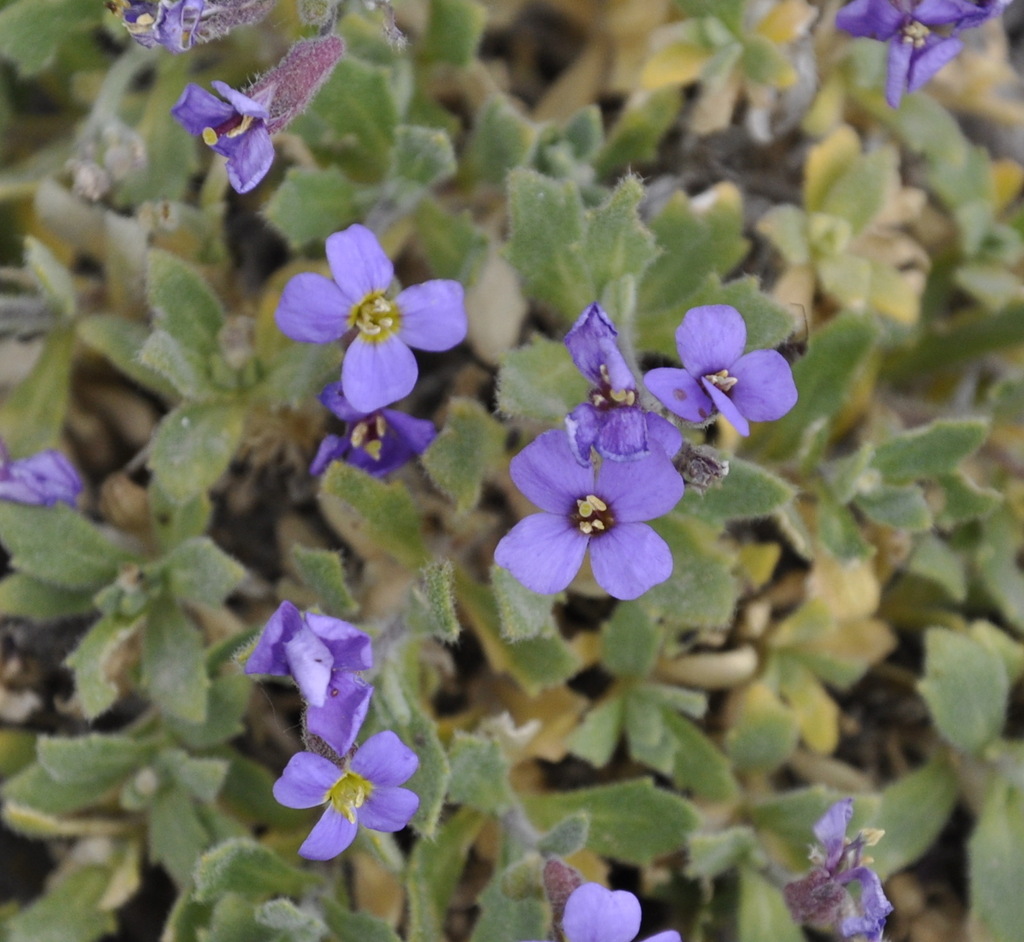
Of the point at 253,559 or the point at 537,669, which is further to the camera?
the point at 253,559

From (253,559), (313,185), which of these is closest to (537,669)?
(253,559)

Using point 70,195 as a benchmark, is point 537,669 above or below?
below

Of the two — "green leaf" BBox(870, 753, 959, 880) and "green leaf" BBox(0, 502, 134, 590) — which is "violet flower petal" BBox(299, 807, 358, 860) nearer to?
"green leaf" BBox(0, 502, 134, 590)

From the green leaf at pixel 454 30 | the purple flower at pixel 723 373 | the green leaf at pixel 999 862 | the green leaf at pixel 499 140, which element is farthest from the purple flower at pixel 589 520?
the green leaf at pixel 999 862

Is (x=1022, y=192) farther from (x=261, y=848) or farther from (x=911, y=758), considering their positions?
(x=261, y=848)

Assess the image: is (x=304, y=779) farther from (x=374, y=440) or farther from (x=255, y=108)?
(x=255, y=108)

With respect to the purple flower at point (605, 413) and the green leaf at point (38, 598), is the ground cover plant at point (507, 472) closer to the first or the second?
the green leaf at point (38, 598)
